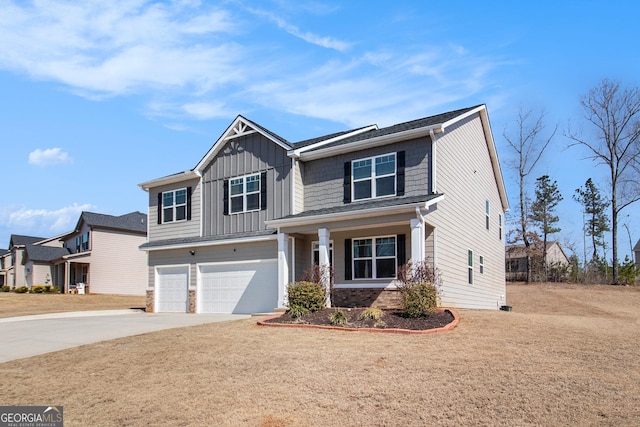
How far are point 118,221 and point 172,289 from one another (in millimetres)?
20437

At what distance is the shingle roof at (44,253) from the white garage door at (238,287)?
26.8 metres

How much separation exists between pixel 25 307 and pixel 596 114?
3585 centimetres

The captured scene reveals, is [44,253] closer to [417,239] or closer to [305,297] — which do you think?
[305,297]

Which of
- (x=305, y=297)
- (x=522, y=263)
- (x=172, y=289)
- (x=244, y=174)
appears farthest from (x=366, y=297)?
(x=522, y=263)

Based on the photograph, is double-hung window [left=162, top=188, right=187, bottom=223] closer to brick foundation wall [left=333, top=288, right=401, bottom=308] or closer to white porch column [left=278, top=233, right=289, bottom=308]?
white porch column [left=278, top=233, right=289, bottom=308]

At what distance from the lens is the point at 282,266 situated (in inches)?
734

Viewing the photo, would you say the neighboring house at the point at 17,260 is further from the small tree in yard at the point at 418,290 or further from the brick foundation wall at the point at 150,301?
the small tree in yard at the point at 418,290

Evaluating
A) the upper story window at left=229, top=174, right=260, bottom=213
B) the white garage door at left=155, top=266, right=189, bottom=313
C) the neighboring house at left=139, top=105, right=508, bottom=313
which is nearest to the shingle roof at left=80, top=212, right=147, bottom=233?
the neighboring house at left=139, top=105, right=508, bottom=313

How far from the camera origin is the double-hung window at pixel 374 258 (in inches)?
688

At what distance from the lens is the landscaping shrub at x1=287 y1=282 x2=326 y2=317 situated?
15555 millimetres

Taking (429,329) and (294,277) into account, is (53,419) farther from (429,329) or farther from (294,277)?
(294,277)

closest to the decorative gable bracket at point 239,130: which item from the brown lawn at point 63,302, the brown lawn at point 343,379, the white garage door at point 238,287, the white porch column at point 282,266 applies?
the white porch column at point 282,266

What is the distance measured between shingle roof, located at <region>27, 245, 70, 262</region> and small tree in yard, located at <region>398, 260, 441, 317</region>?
122 ft

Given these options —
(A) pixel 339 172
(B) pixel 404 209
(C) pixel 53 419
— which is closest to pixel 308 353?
(C) pixel 53 419
